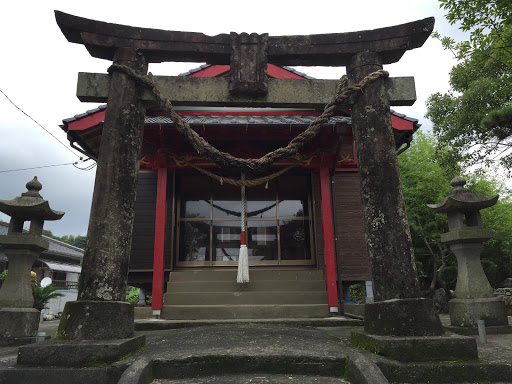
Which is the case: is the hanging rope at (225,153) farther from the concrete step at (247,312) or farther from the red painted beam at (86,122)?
the red painted beam at (86,122)

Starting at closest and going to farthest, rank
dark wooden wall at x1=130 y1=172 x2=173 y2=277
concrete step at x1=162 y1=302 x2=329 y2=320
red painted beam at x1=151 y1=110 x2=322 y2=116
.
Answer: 1. concrete step at x1=162 y1=302 x2=329 y2=320
2. dark wooden wall at x1=130 y1=172 x2=173 y2=277
3. red painted beam at x1=151 y1=110 x2=322 y2=116

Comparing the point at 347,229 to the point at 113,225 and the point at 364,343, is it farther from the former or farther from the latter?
Answer: the point at 113,225

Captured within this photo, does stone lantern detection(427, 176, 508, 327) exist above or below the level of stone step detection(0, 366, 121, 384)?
above

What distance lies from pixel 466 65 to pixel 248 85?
998cm

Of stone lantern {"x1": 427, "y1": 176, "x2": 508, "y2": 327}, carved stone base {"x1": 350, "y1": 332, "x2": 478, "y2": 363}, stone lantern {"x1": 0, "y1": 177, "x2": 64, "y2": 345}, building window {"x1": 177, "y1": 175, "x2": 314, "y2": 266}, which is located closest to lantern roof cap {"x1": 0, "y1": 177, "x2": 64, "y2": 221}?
stone lantern {"x1": 0, "y1": 177, "x2": 64, "y2": 345}

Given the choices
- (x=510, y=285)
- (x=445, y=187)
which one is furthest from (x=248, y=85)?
(x=445, y=187)

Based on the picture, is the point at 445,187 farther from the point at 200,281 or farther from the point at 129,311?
the point at 129,311

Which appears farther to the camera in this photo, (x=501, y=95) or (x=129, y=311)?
(x=501, y=95)

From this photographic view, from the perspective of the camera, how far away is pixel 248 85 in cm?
462

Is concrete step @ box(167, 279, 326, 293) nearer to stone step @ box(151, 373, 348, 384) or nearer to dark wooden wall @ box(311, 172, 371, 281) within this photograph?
dark wooden wall @ box(311, 172, 371, 281)

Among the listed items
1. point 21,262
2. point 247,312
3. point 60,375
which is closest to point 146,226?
point 21,262

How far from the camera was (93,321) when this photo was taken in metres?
3.54

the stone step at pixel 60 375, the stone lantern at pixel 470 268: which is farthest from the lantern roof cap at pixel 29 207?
the stone lantern at pixel 470 268

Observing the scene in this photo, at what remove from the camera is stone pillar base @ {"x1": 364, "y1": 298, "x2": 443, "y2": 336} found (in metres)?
3.52
